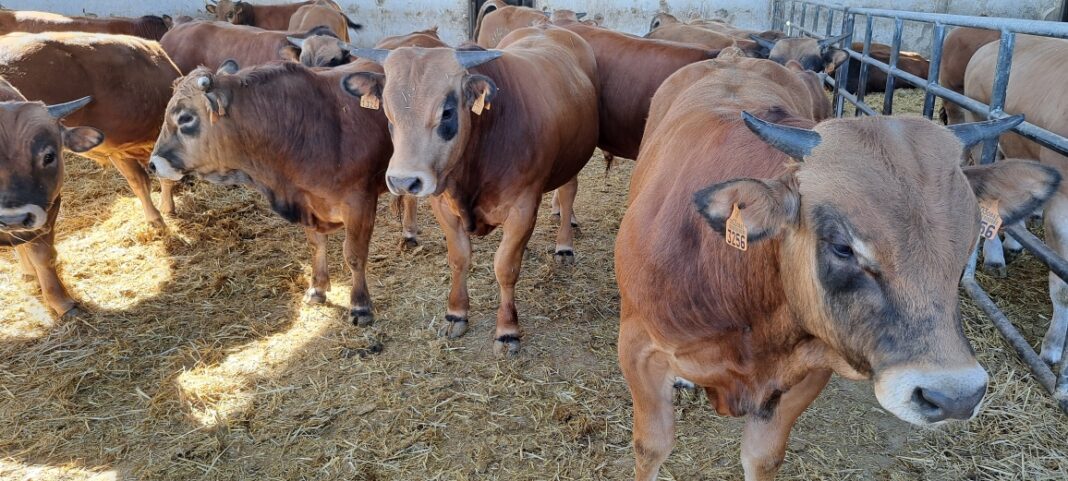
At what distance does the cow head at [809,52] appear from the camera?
679 cm

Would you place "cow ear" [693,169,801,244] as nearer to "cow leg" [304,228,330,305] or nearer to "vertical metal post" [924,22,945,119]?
"vertical metal post" [924,22,945,119]

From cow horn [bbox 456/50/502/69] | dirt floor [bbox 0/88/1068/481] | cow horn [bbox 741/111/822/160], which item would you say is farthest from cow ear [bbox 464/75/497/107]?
cow horn [bbox 741/111/822/160]

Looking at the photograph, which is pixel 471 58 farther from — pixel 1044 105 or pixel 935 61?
pixel 1044 105

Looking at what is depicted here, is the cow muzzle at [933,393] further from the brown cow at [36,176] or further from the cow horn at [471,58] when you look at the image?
the brown cow at [36,176]

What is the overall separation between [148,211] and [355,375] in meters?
3.38

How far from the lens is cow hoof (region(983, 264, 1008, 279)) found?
488cm

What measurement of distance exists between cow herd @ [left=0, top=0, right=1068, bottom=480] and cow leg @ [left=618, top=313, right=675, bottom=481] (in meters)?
0.01

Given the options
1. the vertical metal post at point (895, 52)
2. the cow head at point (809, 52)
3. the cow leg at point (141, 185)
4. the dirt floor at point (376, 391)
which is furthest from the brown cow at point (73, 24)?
the vertical metal post at point (895, 52)

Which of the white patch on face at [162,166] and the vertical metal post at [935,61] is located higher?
the vertical metal post at [935,61]

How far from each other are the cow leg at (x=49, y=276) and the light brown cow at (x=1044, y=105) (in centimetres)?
594

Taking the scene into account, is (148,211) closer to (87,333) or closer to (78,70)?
(78,70)

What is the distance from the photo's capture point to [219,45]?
26.5 feet

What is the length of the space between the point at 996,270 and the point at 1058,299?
1.14 m

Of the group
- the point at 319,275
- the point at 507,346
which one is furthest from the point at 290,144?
the point at 507,346
